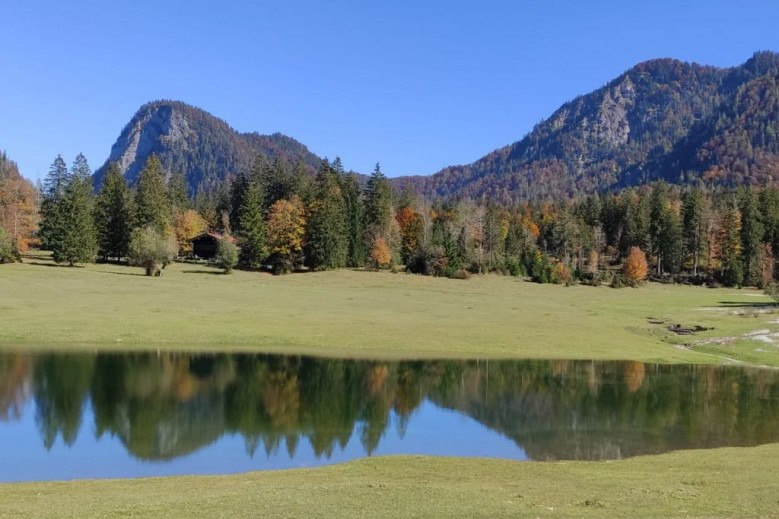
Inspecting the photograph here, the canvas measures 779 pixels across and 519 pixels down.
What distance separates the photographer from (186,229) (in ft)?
457

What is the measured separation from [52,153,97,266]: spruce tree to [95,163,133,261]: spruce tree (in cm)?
685

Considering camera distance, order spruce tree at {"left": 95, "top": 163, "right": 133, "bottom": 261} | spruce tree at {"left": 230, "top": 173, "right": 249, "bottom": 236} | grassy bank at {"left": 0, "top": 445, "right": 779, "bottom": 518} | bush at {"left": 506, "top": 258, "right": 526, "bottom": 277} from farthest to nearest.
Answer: spruce tree at {"left": 230, "top": 173, "right": 249, "bottom": 236}
bush at {"left": 506, "top": 258, "right": 526, "bottom": 277}
spruce tree at {"left": 95, "top": 163, "right": 133, "bottom": 261}
grassy bank at {"left": 0, "top": 445, "right": 779, "bottom": 518}

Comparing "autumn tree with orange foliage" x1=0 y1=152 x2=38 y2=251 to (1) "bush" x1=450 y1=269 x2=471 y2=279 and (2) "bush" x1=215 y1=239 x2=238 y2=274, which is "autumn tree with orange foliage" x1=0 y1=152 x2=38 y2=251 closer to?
(2) "bush" x1=215 y1=239 x2=238 y2=274

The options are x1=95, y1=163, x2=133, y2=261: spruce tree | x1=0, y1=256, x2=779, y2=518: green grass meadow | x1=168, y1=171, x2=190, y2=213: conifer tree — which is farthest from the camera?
x1=168, y1=171, x2=190, y2=213: conifer tree

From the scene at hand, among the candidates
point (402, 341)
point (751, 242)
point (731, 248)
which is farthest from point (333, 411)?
point (751, 242)

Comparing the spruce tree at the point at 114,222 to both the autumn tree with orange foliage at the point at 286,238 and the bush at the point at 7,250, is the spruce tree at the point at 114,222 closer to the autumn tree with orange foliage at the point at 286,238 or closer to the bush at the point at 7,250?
the bush at the point at 7,250

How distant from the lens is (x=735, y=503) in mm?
16875

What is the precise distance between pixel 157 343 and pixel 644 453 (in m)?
39.3

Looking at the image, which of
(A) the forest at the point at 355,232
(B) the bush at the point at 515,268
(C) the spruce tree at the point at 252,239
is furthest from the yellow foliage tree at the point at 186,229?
(B) the bush at the point at 515,268

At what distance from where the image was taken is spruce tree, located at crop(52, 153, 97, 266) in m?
99.9

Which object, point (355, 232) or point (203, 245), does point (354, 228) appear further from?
point (203, 245)

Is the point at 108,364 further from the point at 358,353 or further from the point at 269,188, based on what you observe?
the point at 269,188

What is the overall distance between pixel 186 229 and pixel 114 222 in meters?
23.4

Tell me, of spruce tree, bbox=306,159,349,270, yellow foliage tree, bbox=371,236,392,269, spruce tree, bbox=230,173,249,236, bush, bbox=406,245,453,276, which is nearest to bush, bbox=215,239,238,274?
spruce tree, bbox=306,159,349,270
